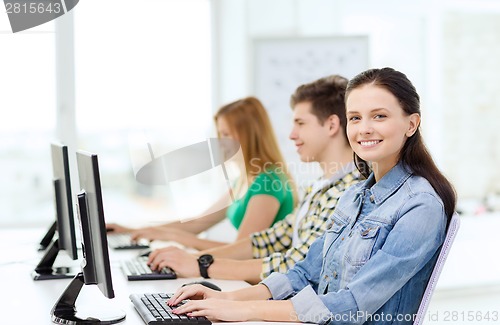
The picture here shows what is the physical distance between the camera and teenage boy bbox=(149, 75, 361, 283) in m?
2.24

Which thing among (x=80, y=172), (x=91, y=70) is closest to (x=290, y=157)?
(x=91, y=70)

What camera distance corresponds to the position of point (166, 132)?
14.6 ft

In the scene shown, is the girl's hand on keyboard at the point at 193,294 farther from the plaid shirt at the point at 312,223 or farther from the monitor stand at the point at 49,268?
the monitor stand at the point at 49,268

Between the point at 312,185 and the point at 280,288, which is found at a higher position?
the point at 312,185

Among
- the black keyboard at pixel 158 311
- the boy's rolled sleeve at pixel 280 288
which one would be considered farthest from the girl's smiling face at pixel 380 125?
the black keyboard at pixel 158 311

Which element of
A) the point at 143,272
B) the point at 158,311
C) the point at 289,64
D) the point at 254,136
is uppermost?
the point at 289,64

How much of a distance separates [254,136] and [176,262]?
809 millimetres

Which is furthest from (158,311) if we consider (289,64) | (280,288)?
(289,64)

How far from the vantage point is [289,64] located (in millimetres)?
4539

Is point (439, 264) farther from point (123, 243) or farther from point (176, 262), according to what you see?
point (123, 243)

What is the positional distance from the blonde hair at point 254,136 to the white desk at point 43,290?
63 centimetres

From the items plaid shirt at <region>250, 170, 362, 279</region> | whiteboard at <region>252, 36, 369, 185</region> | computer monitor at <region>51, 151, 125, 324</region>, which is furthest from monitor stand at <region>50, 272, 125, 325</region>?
whiteboard at <region>252, 36, 369, 185</region>

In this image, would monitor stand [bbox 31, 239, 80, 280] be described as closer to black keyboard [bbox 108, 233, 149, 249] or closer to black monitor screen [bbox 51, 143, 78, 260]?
black monitor screen [bbox 51, 143, 78, 260]

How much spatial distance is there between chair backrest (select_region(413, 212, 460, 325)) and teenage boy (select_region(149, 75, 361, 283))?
1.91ft
